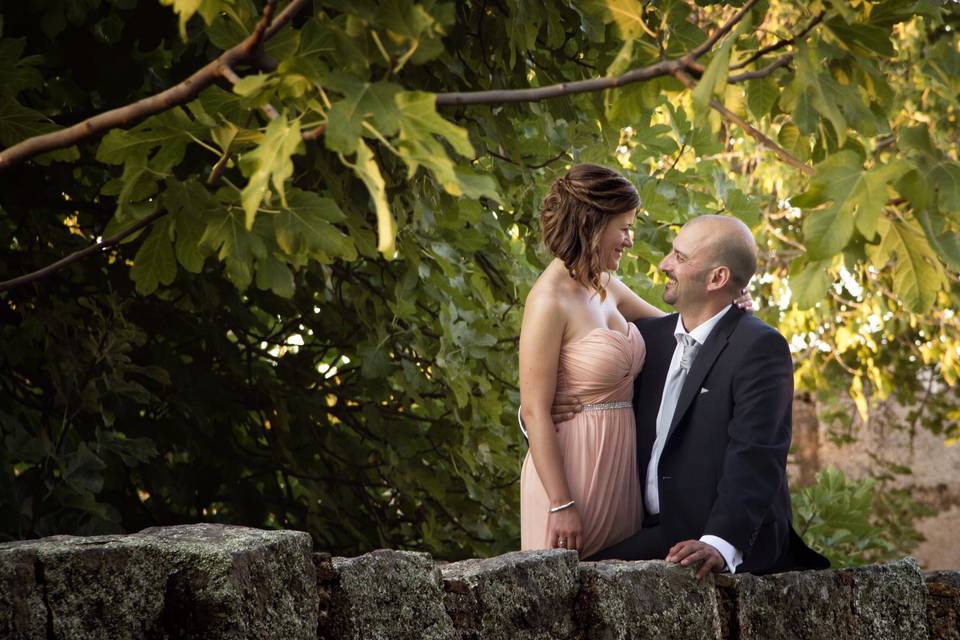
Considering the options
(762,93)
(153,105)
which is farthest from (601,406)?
(153,105)

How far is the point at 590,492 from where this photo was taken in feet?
11.8

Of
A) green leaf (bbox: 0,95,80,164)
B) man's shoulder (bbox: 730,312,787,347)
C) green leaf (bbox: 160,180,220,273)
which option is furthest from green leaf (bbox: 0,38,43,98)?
man's shoulder (bbox: 730,312,787,347)

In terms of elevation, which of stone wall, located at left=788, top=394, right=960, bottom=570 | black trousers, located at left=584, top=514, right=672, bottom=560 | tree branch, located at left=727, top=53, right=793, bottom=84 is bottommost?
black trousers, located at left=584, top=514, right=672, bottom=560

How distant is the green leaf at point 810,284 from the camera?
2219mm

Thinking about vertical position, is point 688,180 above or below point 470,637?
above

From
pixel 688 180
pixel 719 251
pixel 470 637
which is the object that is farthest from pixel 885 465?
pixel 470 637

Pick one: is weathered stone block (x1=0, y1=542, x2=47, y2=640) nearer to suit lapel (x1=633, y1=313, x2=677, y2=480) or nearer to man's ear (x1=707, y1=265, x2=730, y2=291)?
suit lapel (x1=633, y1=313, x2=677, y2=480)

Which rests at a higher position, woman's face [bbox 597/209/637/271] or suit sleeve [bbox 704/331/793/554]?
woman's face [bbox 597/209/637/271]

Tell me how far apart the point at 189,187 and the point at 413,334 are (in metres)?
2.22

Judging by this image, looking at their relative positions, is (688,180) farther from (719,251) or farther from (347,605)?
(347,605)

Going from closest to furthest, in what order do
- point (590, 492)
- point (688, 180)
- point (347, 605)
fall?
point (347, 605) → point (590, 492) → point (688, 180)

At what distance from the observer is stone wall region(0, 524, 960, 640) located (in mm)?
1813

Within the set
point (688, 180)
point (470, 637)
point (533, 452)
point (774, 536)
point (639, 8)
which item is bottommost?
point (470, 637)

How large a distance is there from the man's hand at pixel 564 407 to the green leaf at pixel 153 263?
126 cm
